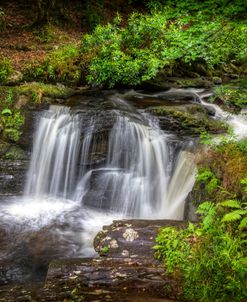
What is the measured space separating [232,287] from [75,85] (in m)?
8.17

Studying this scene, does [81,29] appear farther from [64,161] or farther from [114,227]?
[114,227]

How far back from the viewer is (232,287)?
4.11 meters

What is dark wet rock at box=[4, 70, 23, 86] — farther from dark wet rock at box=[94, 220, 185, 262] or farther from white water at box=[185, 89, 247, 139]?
dark wet rock at box=[94, 220, 185, 262]

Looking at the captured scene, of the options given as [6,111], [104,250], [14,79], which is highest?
[14,79]

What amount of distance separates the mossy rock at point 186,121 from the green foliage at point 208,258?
404cm

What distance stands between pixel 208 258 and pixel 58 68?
801cm

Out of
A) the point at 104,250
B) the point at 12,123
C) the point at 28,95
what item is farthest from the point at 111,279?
the point at 28,95

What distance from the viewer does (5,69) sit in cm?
1056

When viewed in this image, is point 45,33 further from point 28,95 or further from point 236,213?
point 236,213

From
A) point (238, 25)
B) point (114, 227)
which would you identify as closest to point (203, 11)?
point (238, 25)

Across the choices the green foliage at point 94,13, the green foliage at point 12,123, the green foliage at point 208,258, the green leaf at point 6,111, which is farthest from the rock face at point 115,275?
the green foliage at point 94,13

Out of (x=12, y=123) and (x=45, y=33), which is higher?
(x=45, y=33)

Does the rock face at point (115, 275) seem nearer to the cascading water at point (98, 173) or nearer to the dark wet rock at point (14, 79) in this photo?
the cascading water at point (98, 173)

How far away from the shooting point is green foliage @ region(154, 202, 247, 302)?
4.20 meters
